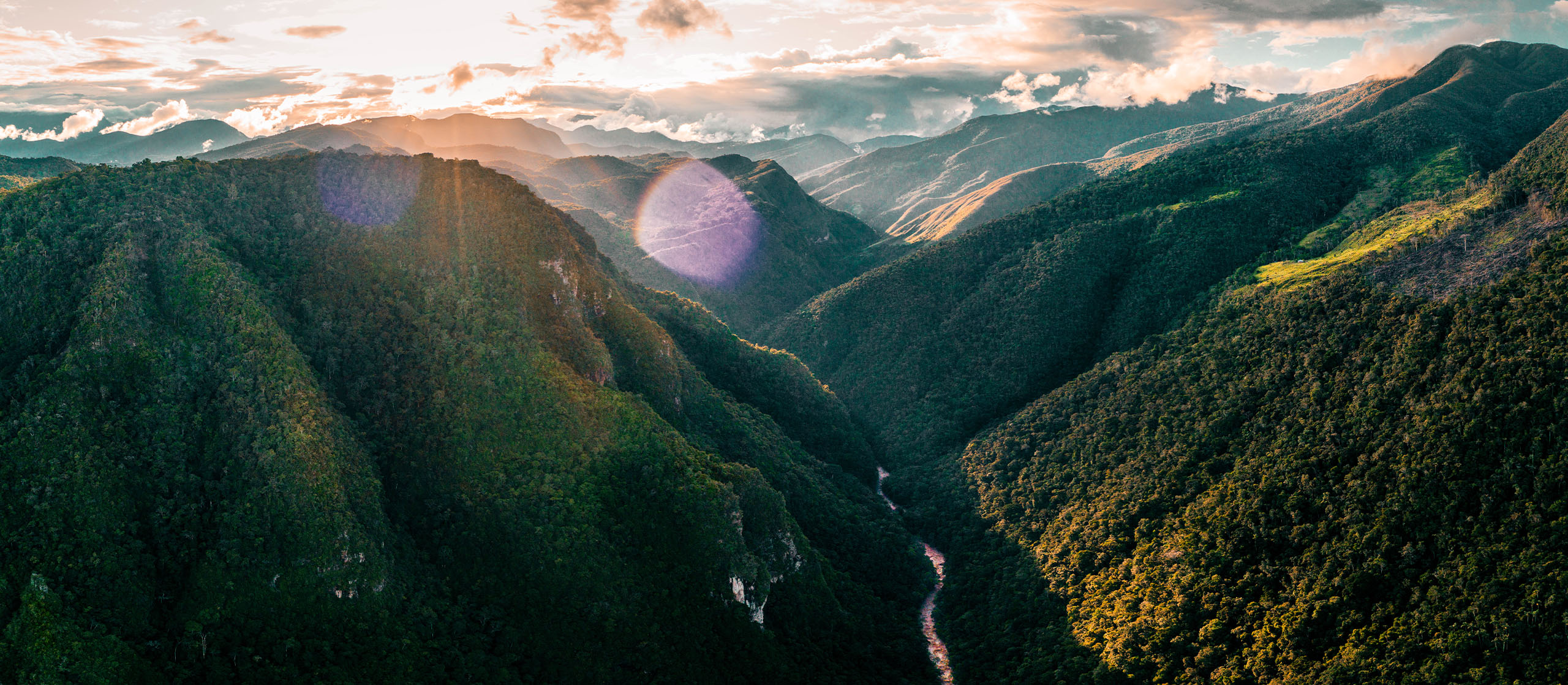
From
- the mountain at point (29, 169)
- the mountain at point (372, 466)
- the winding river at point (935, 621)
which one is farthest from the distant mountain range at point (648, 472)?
the mountain at point (29, 169)

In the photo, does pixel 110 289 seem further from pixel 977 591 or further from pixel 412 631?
pixel 977 591

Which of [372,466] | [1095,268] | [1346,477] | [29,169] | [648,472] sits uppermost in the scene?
[1346,477]

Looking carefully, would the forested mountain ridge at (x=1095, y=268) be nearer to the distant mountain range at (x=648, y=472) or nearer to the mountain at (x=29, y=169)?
the distant mountain range at (x=648, y=472)

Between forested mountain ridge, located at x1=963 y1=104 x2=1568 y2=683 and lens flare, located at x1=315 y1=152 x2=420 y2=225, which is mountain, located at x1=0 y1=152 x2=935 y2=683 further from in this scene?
forested mountain ridge, located at x1=963 y1=104 x2=1568 y2=683

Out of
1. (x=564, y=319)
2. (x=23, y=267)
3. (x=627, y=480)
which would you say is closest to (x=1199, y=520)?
(x=627, y=480)

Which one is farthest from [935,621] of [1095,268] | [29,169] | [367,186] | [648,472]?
[29,169]

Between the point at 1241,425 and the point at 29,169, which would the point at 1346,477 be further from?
the point at 29,169
